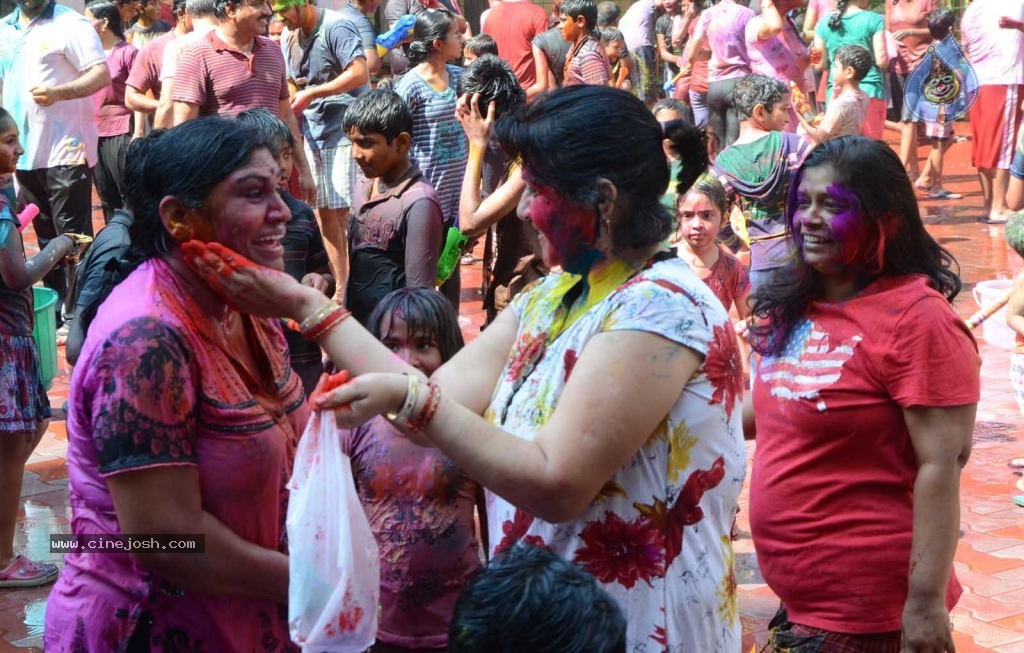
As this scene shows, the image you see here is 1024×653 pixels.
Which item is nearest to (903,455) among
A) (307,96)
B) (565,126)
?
(565,126)

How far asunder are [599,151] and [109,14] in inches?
340

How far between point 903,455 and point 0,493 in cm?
352

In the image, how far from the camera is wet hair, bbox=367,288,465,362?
3.47m

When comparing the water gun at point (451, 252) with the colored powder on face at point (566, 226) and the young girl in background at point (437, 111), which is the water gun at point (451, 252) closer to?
the young girl in background at point (437, 111)

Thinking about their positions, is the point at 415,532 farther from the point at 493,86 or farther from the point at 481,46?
the point at 481,46

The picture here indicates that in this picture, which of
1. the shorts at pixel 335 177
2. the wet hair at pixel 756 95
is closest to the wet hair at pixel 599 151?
the wet hair at pixel 756 95

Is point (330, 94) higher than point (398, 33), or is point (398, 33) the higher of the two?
point (398, 33)

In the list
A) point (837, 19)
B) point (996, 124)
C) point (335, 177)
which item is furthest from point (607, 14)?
point (335, 177)

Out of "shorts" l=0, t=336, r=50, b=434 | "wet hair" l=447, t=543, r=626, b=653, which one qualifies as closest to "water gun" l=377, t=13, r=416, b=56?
"shorts" l=0, t=336, r=50, b=434

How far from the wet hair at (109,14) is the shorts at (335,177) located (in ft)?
7.71

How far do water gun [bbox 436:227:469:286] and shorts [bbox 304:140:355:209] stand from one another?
314 centimetres

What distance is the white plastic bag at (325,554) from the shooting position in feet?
7.43

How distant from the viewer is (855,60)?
11.5 m

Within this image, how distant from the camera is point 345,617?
2.29 meters
